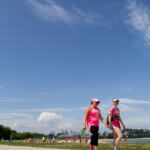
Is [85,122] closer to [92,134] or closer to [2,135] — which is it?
[92,134]

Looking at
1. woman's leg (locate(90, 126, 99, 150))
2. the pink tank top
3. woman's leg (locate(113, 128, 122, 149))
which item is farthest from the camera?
woman's leg (locate(113, 128, 122, 149))

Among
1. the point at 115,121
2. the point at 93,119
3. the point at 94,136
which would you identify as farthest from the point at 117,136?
the point at 93,119

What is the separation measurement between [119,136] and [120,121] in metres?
0.60

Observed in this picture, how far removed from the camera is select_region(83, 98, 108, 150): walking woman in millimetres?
6930

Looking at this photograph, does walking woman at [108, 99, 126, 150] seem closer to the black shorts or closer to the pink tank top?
the pink tank top

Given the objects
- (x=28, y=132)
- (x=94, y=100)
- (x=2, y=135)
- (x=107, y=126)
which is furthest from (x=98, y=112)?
(x=28, y=132)

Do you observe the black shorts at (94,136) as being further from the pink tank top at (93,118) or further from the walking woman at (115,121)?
the walking woman at (115,121)

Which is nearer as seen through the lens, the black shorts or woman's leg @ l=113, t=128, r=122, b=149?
the black shorts

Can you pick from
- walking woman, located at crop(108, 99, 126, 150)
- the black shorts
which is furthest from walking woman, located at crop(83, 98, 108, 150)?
walking woman, located at crop(108, 99, 126, 150)

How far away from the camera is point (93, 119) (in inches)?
277

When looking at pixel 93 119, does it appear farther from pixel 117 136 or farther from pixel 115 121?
pixel 117 136

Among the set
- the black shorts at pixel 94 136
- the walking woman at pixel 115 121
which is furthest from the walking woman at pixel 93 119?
the walking woman at pixel 115 121

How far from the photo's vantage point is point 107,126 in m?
7.91

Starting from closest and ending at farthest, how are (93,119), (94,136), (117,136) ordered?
1. (94,136)
2. (93,119)
3. (117,136)
